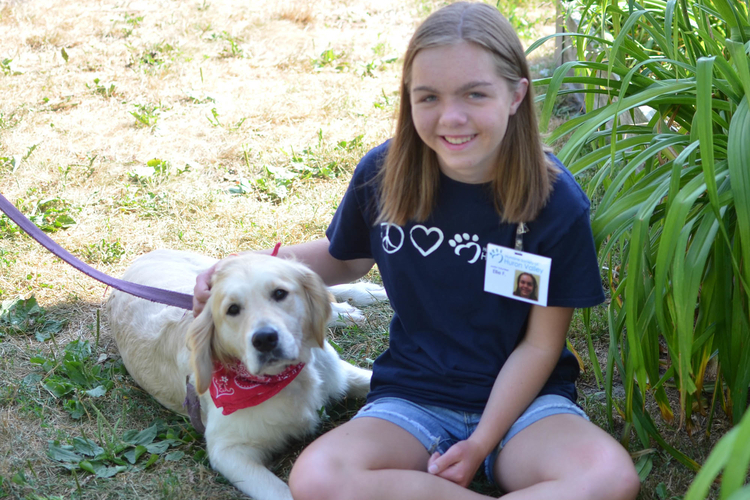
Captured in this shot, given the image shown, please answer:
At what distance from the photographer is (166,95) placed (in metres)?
5.57

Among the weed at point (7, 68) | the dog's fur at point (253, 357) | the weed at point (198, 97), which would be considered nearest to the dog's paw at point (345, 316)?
the dog's fur at point (253, 357)

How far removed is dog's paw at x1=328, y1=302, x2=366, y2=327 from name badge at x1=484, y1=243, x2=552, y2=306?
49.9 inches

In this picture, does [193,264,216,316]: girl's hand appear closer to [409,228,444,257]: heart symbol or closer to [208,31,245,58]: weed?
[409,228,444,257]: heart symbol

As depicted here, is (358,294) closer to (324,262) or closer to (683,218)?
(324,262)

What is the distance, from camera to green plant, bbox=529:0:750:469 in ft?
5.70

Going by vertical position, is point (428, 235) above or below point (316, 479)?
above

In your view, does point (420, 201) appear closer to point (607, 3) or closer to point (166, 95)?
point (607, 3)

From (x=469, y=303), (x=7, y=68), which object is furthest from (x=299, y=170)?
(x=7, y=68)

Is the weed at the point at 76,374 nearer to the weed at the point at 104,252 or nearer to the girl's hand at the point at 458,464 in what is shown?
the weed at the point at 104,252

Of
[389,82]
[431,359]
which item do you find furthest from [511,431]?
[389,82]

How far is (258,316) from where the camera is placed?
2.08 m

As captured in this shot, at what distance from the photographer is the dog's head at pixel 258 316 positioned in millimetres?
2072

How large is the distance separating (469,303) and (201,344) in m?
0.83

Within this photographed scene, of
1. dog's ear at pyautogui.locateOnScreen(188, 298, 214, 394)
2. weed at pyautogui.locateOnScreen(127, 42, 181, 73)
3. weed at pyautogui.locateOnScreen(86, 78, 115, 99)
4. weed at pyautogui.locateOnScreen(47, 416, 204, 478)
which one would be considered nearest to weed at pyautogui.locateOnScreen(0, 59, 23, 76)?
weed at pyautogui.locateOnScreen(86, 78, 115, 99)
